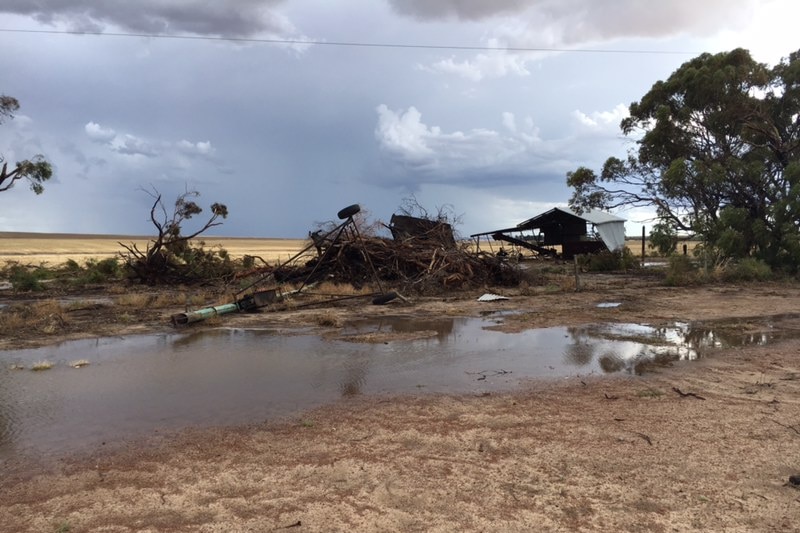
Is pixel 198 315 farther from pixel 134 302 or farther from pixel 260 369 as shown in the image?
pixel 260 369

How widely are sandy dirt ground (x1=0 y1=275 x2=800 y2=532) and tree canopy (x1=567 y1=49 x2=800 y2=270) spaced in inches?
615

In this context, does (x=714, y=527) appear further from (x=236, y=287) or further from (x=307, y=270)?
(x=236, y=287)

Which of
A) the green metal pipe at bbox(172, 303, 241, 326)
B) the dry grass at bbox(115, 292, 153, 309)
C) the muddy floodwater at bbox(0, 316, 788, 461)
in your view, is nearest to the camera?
the muddy floodwater at bbox(0, 316, 788, 461)

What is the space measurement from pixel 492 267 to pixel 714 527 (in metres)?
16.4

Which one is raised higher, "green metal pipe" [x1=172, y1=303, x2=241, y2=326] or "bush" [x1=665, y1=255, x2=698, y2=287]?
"bush" [x1=665, y1=255, x2=698, y2=287]

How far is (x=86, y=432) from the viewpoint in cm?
514

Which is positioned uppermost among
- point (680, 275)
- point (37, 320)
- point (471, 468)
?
point (680, 275)

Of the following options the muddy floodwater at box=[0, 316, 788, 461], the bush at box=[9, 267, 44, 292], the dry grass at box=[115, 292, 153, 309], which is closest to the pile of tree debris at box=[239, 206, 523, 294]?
the dry grass at box=[115, 292, 153, 309]

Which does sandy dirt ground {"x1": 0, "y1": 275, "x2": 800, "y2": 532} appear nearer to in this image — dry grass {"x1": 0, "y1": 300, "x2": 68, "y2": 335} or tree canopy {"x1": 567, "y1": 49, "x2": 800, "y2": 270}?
dry grass {"x1": 0, "y1": 300, "x2": 68, "y2": 335}

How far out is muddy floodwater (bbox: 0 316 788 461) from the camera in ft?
18.1

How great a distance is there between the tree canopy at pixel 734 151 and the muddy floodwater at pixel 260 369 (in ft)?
38.5

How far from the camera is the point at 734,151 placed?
72.4 ft

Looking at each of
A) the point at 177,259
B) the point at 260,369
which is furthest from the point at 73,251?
the point at 260,369

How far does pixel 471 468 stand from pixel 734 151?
2324cm
